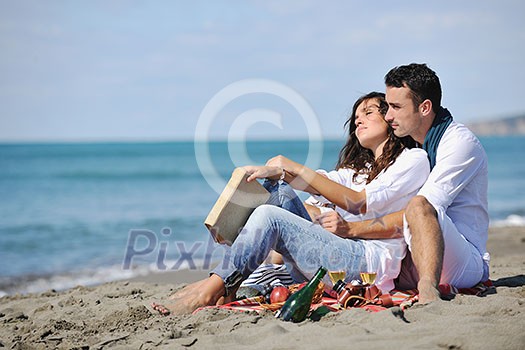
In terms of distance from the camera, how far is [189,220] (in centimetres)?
1516

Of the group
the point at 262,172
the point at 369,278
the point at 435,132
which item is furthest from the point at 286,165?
the point at 435,132

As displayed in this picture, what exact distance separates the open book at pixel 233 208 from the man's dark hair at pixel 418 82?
3.99 feet

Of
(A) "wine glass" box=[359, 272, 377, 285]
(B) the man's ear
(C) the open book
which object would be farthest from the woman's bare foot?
(B) the man's ear

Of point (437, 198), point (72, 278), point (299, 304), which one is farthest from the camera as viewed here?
point (72, 278)

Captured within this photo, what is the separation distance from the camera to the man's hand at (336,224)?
444 centimetres

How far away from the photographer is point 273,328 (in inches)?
141

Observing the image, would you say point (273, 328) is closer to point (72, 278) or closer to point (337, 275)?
point (337, 275)

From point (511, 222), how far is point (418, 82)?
1014 centimetres

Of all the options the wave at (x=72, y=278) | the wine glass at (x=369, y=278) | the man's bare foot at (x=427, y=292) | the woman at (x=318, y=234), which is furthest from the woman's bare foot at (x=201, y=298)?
the wave at (x=72, y=278)

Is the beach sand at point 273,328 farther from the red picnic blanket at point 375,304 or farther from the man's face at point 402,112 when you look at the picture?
the man's face at point 402,112

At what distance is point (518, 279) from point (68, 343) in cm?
354

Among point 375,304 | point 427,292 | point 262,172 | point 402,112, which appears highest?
point 402,112

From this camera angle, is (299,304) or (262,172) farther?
(262,172)

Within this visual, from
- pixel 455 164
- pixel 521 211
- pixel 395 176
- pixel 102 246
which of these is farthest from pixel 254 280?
pixel 521 211
